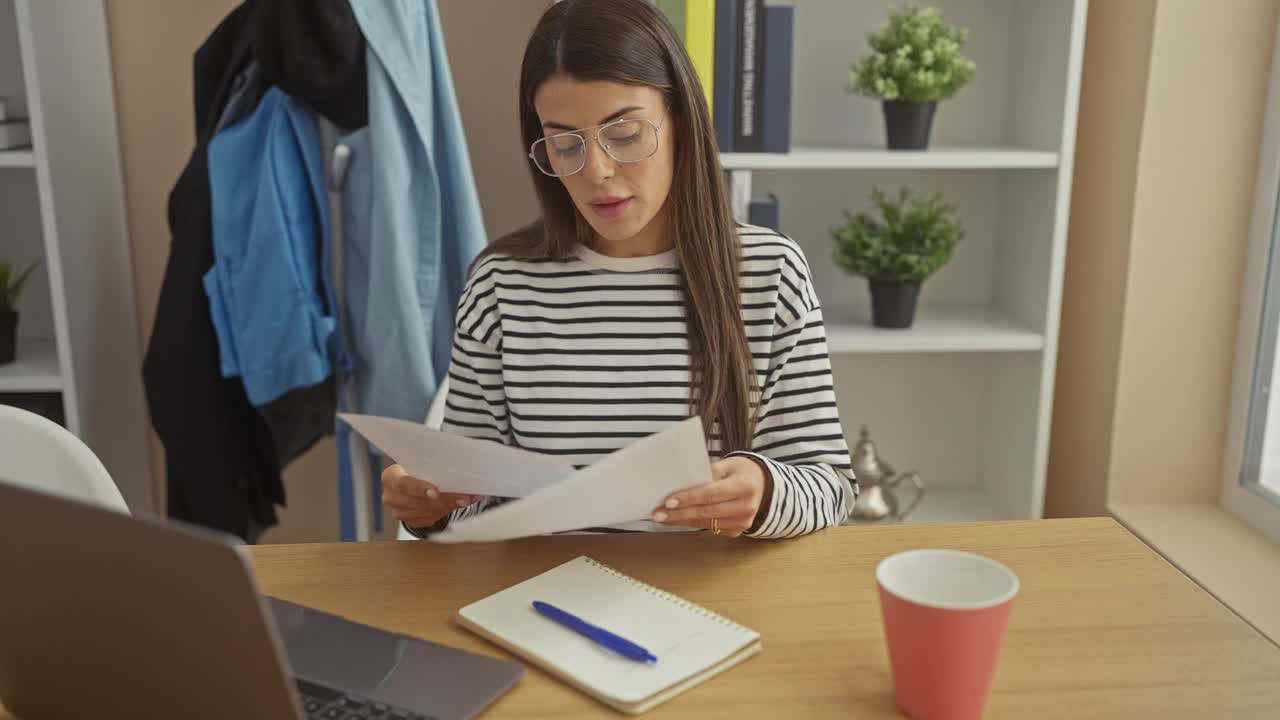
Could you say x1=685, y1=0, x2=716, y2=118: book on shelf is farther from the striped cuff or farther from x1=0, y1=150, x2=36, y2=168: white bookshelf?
x1=0, y1=150, x2=36, y2=168: white bookshelf

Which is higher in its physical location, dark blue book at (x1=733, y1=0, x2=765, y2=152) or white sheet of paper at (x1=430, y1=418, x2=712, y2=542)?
dark blue book at (x1=733, y1=0, x2=765, y2=152)

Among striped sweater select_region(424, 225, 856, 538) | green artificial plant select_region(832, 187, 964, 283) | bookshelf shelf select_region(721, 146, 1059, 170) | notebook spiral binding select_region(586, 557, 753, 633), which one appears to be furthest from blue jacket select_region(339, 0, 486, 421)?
notebook spiral binding select_region(586, 557, 753, 633)

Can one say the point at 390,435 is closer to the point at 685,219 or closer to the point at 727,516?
the point at 727,516

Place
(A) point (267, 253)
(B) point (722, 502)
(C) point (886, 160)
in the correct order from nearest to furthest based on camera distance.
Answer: (B) point (722, 502) → (A) point (267, 253) → (C) point (886, 160)

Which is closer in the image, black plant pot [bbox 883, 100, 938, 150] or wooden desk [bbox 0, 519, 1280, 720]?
wooden desk [bbox 0, 519, 1280, 720]

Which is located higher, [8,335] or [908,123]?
[908,123]

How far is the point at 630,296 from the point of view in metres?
1.28

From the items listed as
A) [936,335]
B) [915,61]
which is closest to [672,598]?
[936,335]

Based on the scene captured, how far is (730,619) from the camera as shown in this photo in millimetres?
863

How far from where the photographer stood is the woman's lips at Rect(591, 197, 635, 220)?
3.85 feet

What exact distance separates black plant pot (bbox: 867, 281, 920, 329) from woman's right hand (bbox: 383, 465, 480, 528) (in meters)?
1.24

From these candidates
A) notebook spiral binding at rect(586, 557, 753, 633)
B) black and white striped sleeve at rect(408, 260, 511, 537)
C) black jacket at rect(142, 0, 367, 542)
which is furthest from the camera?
black jacket at rect(142, 0, 367, 542)

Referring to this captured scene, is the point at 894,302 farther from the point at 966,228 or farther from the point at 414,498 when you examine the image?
the point at 414,498

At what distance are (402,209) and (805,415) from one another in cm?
90
